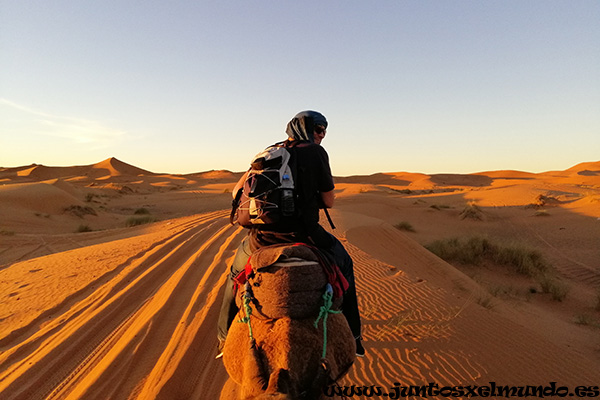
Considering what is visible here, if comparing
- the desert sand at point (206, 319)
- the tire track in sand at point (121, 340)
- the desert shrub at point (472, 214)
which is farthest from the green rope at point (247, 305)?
the desert shrub at point (472, 214)

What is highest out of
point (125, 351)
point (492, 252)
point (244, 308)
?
point (244, 308)

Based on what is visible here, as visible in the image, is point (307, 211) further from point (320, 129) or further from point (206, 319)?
point (206, 319)

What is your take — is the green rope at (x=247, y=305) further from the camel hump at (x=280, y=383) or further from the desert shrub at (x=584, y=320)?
the desert shrub at (x=584, y=320)

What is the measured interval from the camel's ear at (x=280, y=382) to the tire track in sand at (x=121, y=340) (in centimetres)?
252

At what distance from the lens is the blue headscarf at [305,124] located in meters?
2.59

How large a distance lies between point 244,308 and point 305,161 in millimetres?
1010

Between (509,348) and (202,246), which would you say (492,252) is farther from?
(202,246)

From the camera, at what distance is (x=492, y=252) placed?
1324 centimetres

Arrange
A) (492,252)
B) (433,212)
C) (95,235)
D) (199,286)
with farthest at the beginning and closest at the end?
(433,212) → (95,235) → (492,252) → (199,286)

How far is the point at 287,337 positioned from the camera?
1.75m

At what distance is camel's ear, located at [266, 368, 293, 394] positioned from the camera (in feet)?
5.11

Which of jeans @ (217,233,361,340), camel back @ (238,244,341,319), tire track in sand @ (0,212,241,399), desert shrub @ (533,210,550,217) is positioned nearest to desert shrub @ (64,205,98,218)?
tire track in sand @ (0,212,241,399)


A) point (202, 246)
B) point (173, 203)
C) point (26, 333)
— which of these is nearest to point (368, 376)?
point (26, 333)

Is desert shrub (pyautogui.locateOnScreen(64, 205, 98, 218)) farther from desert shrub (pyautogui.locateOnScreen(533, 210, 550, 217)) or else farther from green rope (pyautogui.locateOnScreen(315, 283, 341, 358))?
desert shrub (pyautogui.locateOnScreen(533, 210, 550, 217))
